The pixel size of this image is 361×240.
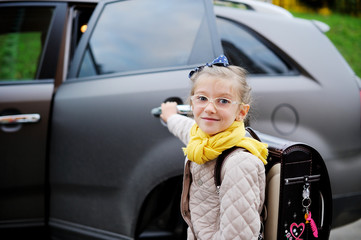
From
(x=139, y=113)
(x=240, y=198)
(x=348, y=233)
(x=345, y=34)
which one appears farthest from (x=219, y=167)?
(x=345, y=34)

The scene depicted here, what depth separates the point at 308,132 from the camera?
2.09 metres

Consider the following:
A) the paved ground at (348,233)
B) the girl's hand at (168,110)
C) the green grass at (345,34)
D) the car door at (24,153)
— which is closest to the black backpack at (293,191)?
the girl's hand at (168,110)

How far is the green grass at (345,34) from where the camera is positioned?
26.0 feet

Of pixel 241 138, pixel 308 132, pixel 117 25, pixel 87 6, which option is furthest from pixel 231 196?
pixel 87 6

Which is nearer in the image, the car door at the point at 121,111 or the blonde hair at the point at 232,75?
the blonde hair at the point at 232,75

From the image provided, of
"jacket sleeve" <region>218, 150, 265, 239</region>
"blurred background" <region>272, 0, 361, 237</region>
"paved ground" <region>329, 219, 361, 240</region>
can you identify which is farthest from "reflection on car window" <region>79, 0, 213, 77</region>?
"blurred background" <region>272, 0, 361, 237</region>

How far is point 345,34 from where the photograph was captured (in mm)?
8336

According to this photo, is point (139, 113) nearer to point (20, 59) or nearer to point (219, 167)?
point (219, 167)

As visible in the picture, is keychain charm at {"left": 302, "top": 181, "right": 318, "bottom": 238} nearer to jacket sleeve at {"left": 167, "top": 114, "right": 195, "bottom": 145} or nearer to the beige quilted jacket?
the beige quilted jacket

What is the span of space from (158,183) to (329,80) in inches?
39.8

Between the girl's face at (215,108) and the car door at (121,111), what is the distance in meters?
0.56

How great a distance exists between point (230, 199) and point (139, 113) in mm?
843

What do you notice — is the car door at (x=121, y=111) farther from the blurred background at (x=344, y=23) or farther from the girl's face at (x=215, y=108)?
the blurred background at (x=344, y=23)

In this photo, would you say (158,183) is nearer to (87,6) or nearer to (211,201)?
(211,201)
